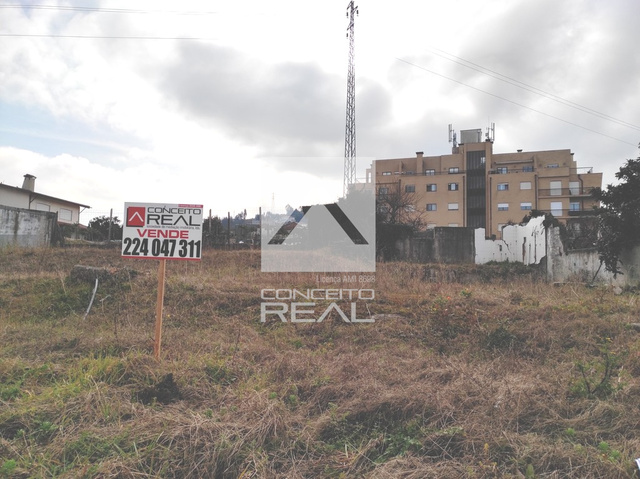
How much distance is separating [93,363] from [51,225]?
15828 mm

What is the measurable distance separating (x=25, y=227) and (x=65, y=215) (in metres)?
16.7

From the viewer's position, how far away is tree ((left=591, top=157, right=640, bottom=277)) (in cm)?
1057

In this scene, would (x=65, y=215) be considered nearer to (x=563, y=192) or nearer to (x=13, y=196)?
(x=13, y=196)

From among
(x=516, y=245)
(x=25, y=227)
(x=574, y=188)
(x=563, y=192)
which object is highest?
(x=574, y=188)

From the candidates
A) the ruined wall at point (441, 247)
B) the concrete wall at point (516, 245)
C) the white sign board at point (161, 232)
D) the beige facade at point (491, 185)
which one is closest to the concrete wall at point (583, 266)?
the concrete wall at point (516, 245)

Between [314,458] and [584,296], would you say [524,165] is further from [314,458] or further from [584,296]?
[314,458]

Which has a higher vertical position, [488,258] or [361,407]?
[488,258]

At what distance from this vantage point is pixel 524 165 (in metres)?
44.2

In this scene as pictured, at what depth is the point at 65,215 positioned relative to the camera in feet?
102

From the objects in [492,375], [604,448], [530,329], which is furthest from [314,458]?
[530,329]

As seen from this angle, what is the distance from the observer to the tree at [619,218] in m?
10.6

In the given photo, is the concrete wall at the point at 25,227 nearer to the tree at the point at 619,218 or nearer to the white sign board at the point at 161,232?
the white sign board at the point at 161,232

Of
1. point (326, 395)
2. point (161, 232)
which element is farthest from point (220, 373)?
point (161, 232)

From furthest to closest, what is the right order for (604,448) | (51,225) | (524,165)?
(524,165)
(51,225)
(604,448)
